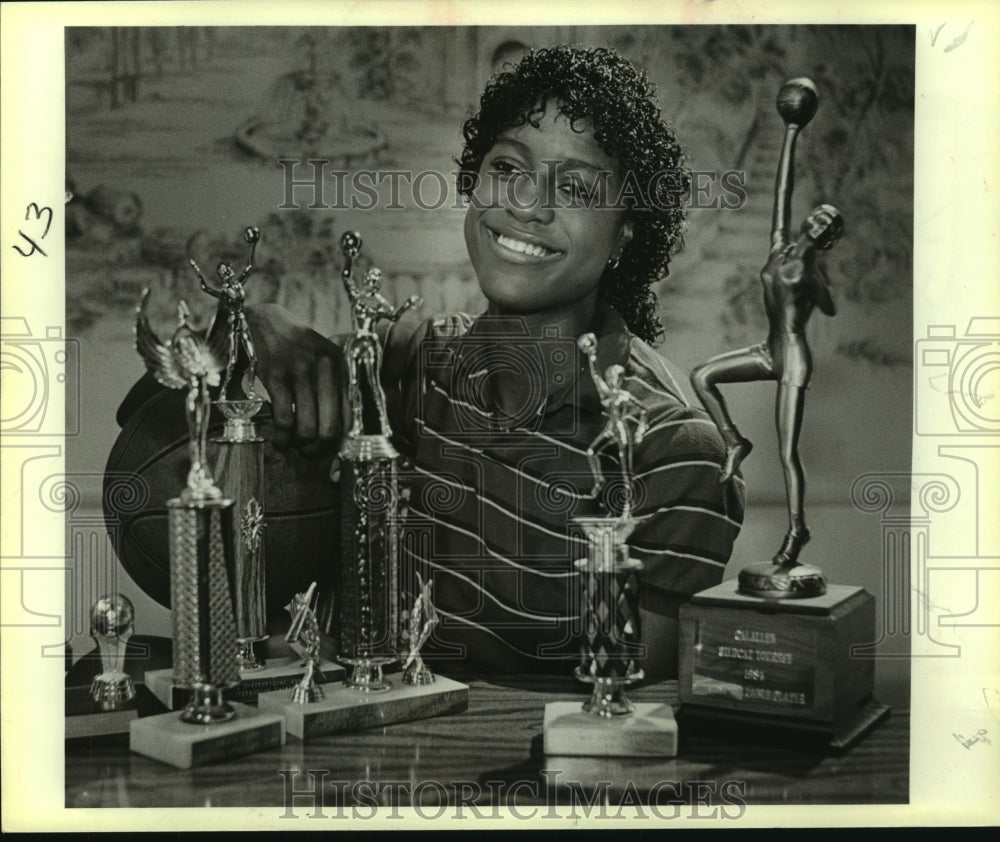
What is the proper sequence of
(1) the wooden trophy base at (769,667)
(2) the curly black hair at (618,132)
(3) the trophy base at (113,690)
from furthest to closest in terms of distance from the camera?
(2) the curly black hair at (618,132) < (3) the trophy base at (113,690) < (1) the wooden trophy base at (769,667)

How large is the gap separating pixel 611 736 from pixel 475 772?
31 centimetres

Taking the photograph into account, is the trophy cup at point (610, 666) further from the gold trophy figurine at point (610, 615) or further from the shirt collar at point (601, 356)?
the shirt collar at point (601, 356)

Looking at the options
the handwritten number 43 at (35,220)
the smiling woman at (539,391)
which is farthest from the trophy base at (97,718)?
the handwritten number 43 at (35,220)

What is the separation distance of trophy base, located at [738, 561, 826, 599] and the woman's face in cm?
74

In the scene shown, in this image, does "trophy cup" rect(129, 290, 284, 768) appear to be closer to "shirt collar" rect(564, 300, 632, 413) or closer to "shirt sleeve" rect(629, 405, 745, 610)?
"shirt collar" rect(564, 300, 632, 413)

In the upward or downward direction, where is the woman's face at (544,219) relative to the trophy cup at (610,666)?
upward

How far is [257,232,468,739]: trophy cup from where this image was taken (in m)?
2.31

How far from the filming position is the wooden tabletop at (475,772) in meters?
2.24

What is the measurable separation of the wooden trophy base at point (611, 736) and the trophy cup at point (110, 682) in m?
0.91

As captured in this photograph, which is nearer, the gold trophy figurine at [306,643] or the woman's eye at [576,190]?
the gold trophy figurine at [306,643]

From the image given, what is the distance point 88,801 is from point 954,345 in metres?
2.23

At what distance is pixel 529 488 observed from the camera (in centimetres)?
254

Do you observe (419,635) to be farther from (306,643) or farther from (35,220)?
(35,220)

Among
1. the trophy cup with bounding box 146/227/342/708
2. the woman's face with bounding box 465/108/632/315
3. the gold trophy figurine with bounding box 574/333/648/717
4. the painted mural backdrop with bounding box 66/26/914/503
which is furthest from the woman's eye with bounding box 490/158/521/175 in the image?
the trophy cup with bounding box 146/227/342/708
